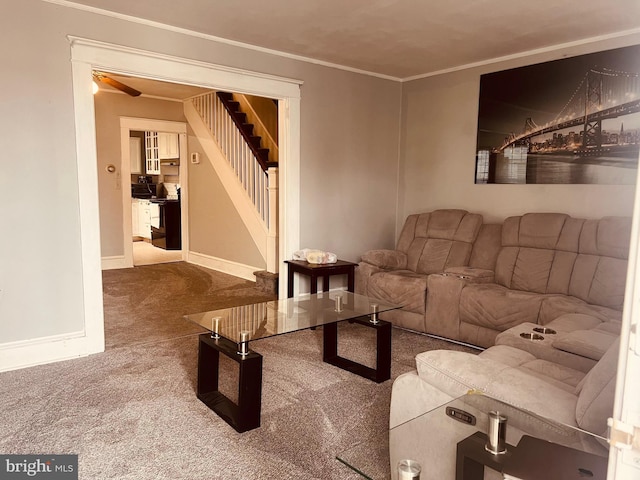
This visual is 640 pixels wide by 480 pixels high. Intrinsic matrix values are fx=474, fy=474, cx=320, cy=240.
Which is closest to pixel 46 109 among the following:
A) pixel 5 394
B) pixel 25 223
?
pixel 25 223

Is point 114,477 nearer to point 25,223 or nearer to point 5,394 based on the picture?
point 5,394

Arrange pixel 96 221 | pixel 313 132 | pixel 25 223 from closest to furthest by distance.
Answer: pixel 25 223 < pixel 96 221 < pixel 313 132

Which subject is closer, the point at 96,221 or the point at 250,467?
the point at 250,467

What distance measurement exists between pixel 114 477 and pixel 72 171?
2114 mm

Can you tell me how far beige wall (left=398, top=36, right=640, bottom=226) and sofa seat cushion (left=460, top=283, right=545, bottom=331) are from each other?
1.00 m

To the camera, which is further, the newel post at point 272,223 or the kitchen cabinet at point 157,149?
the kitchen cabinet at point 157,149

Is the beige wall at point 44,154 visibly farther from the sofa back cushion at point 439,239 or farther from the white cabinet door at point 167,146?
the white cabinet door at point 167,146

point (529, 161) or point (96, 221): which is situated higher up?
point (529, 161)

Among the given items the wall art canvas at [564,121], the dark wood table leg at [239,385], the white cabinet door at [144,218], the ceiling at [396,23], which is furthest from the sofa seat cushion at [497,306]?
the white cabinet door at [144,218]

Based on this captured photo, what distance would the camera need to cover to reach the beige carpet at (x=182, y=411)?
209 cm

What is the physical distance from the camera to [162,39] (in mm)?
3547

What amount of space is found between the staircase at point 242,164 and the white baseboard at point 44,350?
2438 mm

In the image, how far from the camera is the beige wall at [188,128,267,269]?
6018 mm

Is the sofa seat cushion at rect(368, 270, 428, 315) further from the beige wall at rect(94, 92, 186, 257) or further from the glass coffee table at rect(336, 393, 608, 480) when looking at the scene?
the beige wall at rect(94, 92, 186, 257)
